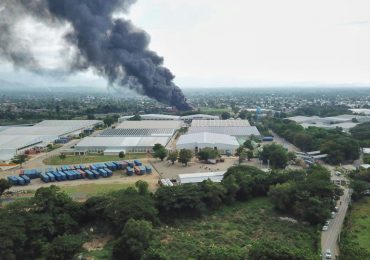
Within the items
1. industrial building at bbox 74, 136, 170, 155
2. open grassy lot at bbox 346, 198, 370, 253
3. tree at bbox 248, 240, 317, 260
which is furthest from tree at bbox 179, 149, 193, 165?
tree at bbox 248, 240, 317, 260

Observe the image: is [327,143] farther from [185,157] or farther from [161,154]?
[161,154]

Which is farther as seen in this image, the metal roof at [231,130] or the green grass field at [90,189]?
the metal roof at [231,130]

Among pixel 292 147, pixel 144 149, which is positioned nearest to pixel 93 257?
pixel 144 149

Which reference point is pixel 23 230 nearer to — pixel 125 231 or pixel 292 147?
pixel 125 231

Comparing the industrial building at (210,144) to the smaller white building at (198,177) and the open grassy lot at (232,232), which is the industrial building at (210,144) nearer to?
the smaller white building at (198,177)

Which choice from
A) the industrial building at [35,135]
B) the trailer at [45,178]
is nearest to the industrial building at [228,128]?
the industrial building at [35,135]
